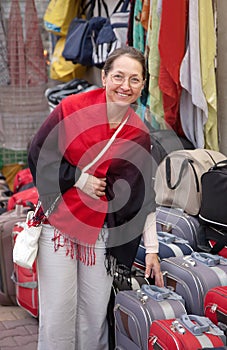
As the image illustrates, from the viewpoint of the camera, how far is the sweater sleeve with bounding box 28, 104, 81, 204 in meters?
2.97

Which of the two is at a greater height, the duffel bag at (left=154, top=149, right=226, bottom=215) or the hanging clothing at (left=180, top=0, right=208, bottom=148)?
the hanging clothing at (left=180, top=0, right=208, bottom=148)

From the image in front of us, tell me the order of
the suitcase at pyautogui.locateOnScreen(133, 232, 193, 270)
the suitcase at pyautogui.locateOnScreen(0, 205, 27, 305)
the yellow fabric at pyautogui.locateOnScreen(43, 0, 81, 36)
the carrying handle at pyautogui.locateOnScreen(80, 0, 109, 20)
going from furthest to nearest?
the yellow fabric at pyautogui.locateOnScreen(43, 0, 81, 36), the carrying handle at pyautogui.locateOnScreen(80, 0, 109, 20), the suitcase at pyautogui.locateOnScreen(0, 205, 27, 305), the suitcase at pyautogui.locateOnScreen(133, 232, 193, 270)

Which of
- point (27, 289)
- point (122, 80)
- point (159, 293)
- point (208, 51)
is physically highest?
point (122, 80)

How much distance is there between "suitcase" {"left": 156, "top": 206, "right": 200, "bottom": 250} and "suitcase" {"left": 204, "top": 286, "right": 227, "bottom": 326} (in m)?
0.80

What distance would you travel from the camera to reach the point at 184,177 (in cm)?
414

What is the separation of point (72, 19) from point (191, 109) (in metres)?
2.58

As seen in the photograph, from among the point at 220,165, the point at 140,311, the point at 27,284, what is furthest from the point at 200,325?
the point at 27,284

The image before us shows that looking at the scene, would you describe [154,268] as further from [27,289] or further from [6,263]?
[6,263]

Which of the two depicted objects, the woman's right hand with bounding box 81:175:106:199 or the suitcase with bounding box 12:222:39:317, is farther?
the suitcase with bounding box 12:222:39:317

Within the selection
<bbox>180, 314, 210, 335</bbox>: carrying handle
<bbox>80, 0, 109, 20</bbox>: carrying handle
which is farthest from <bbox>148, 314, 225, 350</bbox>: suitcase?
<bbox>80, 0, 109, 20</bbox>: carrying handle

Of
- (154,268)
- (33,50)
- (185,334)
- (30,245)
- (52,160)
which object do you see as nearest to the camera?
(185,334)

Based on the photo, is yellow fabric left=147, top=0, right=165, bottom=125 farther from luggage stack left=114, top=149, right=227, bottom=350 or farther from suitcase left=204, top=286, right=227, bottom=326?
suitcase left=204, top=286, right=227, bottom=326

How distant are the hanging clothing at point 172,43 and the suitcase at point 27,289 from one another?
1.30m

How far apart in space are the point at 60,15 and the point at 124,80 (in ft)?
13.1
